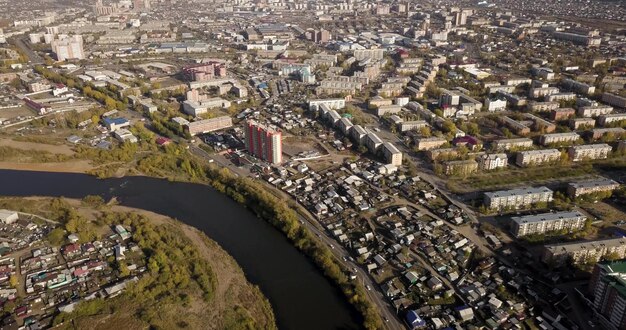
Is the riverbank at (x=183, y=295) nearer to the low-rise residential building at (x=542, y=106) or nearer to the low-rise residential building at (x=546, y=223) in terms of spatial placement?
the low-rise residential building at (x=546, y=223)

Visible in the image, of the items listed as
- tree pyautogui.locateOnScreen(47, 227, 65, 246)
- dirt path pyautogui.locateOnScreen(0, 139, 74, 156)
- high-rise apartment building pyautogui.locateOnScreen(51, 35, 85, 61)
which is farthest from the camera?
high-rise apartment building pyautogui.locateOnScreen(51, 35, 85, 61)

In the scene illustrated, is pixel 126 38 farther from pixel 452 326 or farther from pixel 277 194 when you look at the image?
pixel 452 326

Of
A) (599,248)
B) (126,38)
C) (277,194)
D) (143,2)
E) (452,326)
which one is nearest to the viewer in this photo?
(452,326)

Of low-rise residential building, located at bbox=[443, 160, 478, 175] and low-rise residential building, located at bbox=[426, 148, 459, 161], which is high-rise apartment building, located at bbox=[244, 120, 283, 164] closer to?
low-rise residential building, located at bbox=[426, 148, 459, 161]

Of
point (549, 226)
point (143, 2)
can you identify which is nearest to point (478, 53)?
point (549, 226)

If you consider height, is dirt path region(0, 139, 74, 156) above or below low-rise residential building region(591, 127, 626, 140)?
below

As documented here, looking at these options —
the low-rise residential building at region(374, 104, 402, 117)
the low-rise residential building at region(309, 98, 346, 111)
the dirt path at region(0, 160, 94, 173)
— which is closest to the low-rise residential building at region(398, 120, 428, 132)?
the low-rise residential building at region(374, 104, 402, 117)
